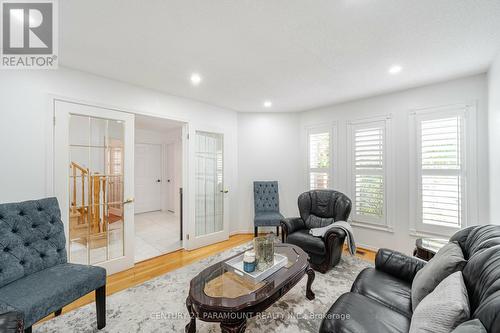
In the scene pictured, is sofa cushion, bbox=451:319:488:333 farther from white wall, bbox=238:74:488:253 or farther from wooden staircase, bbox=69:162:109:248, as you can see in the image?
wooden staircase, bbox=69:162:109:248

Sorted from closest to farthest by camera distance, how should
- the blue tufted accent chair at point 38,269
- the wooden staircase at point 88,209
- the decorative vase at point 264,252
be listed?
the blue tufted accent chair at point 38,269, the decorative vase at point 264,252, the wooden staircase at point 88,209

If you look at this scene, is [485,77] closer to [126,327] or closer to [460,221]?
[460,221]

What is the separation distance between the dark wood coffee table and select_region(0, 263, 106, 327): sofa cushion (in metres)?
0.88

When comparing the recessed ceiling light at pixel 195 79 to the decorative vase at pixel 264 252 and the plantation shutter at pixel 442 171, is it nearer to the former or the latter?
the decorative vase at pixel 264 252

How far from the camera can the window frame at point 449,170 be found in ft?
8.63

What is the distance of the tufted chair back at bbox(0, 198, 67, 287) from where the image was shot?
1.66 meters

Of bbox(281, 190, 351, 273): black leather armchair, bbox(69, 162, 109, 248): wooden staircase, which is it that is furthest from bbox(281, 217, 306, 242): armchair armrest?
bbox(69, 162, 109, 248): wooden staircase

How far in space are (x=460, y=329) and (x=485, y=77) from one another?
10.9 ft

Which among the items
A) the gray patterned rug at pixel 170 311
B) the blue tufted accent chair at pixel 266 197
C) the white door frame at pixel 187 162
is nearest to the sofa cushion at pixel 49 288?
the gray patterned rug at pixel 170 311

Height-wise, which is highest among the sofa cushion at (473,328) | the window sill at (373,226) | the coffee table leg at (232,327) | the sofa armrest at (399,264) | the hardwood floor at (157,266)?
the sofa cushion at (473,328)

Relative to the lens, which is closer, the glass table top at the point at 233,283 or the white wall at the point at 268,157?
the glass table top at the point at 233,283

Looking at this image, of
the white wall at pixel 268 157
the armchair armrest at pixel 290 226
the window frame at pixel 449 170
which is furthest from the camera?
the white wall at pixel 268 157
